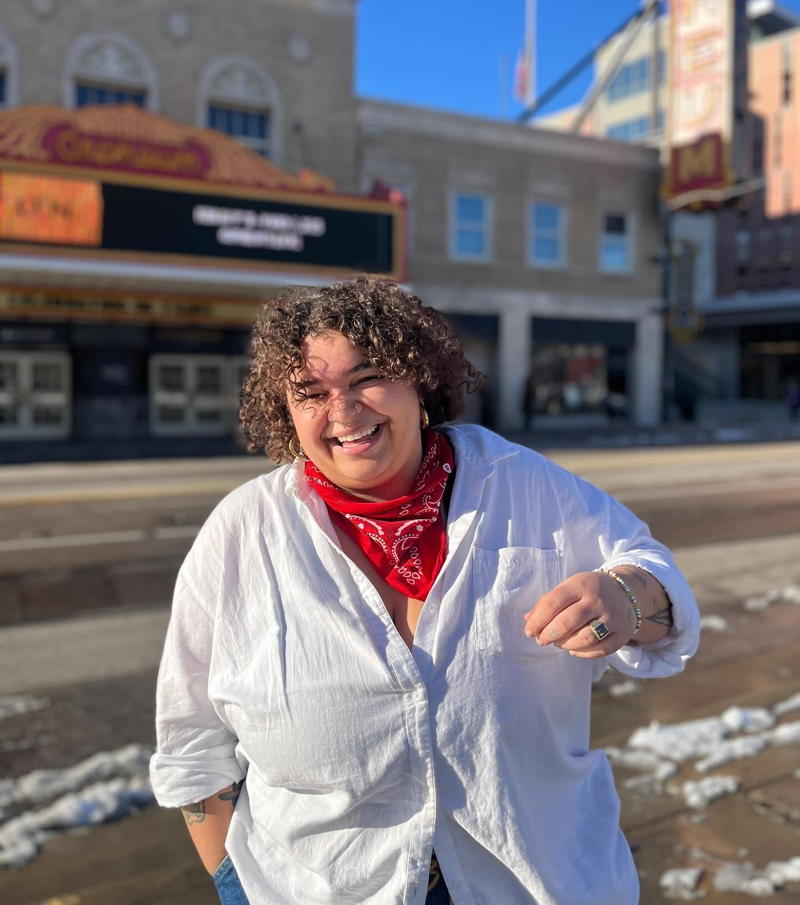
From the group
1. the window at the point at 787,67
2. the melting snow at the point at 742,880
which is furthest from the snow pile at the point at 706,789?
the window at the point at 787,67

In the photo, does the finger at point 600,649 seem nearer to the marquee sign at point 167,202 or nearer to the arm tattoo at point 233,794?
the arm tattoo at point 233,794

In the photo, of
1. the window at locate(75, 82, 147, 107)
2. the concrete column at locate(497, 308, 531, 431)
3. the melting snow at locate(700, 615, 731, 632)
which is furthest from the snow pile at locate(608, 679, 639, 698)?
the concrete column at locate(497, 308, 531, 431)

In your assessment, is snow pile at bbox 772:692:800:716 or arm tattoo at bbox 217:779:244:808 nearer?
arm tattoo at bbox 217:779:244:808

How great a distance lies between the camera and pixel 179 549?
859 cm

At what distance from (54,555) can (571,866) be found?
25.2 feet

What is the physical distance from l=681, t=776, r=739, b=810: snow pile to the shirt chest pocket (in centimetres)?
230

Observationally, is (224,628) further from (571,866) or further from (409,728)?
(571,866)

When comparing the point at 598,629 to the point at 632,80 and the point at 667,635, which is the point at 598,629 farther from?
the point at 632,80

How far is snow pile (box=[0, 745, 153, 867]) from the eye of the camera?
3301mm

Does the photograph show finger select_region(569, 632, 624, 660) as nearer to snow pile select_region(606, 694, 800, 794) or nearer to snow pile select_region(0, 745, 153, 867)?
snow pile select_region(606, 694, 800, 794)

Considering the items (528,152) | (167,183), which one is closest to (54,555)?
(167,183)

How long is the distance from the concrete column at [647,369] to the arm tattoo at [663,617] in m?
26.4

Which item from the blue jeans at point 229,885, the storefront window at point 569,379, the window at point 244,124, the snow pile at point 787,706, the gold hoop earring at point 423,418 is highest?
the window at point 244,124

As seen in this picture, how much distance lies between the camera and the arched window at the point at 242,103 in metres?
21.0
